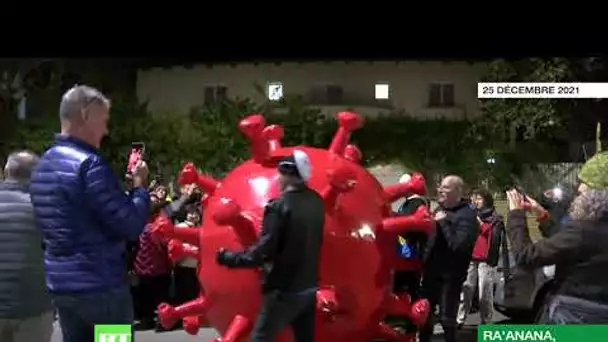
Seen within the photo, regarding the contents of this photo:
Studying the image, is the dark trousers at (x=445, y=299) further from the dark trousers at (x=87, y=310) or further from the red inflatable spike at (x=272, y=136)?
the dark trousers at (x=87, y=310)

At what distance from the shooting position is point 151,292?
650cm

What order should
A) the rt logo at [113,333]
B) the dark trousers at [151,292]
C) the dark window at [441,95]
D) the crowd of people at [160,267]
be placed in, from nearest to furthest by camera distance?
1. the rt logo at [113,333]
2. the crowd of people at [160,267]
3. the dark window at [441,95]
4. the dark trousers at [151,292]

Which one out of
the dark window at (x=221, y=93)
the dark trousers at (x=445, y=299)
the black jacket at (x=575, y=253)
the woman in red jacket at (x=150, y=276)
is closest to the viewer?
the black jacket at (x=575, y=253)

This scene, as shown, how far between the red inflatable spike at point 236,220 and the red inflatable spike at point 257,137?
1.39ft

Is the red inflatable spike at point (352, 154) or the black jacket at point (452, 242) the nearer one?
the red inflatable spike at point (352, 154)

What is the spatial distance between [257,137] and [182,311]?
3.19 feet

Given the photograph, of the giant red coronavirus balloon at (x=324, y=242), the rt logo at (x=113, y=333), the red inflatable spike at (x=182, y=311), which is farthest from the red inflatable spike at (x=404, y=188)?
the rt logo at (x=113, y=333)

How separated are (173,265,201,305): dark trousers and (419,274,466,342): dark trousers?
1454mm

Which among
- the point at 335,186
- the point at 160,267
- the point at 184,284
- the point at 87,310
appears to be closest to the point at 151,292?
the point at 160,267

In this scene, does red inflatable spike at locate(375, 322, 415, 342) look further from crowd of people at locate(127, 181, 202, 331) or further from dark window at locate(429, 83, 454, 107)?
dark window at locate(429, 83, 454, 107)

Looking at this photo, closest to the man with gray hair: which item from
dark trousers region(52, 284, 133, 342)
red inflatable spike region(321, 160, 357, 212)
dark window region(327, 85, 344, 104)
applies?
dark trousers region(52, 284, 133, 342)

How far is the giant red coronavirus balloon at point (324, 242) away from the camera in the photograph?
434cm

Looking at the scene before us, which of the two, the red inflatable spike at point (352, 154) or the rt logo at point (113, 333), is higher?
the red inflatable spike at point (352, 154)

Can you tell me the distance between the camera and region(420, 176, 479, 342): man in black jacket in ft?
19.5
